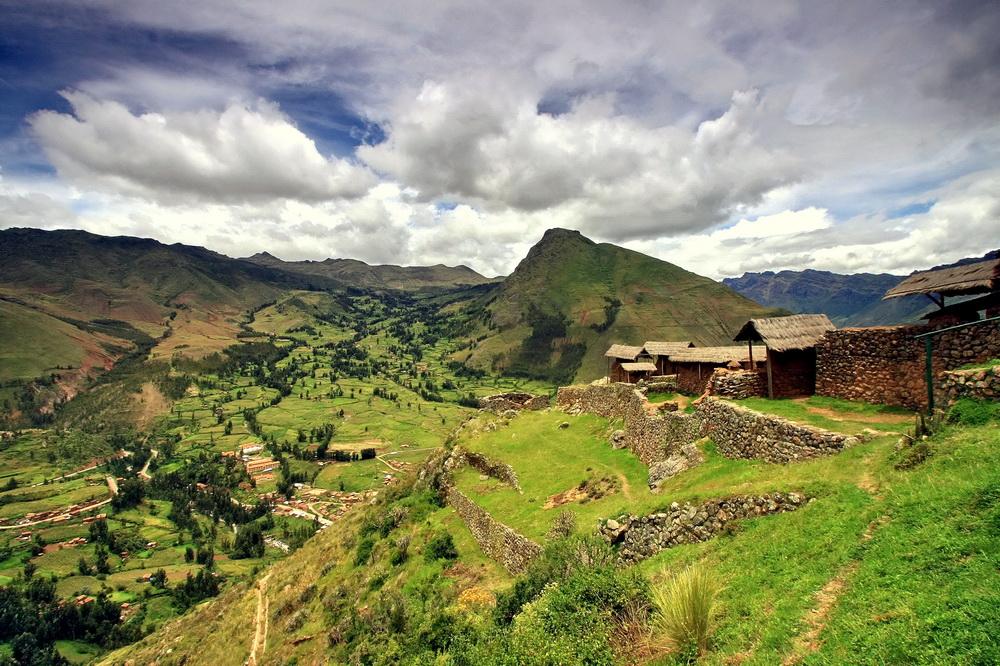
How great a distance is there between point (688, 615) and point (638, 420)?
57.0 ft

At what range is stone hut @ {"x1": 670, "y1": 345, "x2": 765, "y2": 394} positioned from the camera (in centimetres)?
2645

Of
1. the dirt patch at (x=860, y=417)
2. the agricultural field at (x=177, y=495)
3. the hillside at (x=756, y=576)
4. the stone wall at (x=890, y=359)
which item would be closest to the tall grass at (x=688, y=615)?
the hillside at (x=756, y=576)

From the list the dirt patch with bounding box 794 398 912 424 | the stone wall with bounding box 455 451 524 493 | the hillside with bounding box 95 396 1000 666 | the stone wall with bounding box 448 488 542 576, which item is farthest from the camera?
the stone wall with bounding box 455 451 524 493

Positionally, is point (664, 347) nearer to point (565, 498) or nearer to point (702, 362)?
point (702, 362)

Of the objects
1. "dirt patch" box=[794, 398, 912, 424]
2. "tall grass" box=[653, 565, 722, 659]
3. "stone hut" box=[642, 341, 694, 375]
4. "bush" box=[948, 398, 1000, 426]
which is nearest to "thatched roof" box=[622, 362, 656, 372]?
"stone hut" box=[642, 341, 694, 375]

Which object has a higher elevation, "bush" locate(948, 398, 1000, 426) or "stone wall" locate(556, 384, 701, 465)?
"bush" locate(948, 398, 1000, 426)

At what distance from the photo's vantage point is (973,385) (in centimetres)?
1066

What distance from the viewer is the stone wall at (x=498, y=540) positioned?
730 inches

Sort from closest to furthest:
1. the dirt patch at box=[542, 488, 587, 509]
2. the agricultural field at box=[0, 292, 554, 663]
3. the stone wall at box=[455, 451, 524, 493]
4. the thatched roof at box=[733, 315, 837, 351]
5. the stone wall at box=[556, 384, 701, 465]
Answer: the thatched roof at box=[733, 315, 837, 351], the stone wall at box=[556, 384, 701, 465], the dirt patch at box=[542, 488, 587, 509], the stone wall at box=[455, 451, 524, 493], the agricultural field at box=[0, 292, 554, 663]

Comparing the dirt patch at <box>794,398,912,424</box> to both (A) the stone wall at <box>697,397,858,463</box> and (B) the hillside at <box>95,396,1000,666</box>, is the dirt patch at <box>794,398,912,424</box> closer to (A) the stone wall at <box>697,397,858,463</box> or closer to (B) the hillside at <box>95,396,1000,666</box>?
(B) the hillside at <box>95,396,1000,666</box>

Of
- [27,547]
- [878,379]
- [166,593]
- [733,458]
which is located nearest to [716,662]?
[733,458]

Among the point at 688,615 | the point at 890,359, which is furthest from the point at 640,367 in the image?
the point at 688,615

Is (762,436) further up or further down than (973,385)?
further down

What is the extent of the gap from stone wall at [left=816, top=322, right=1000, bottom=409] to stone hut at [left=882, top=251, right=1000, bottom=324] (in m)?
1.57
